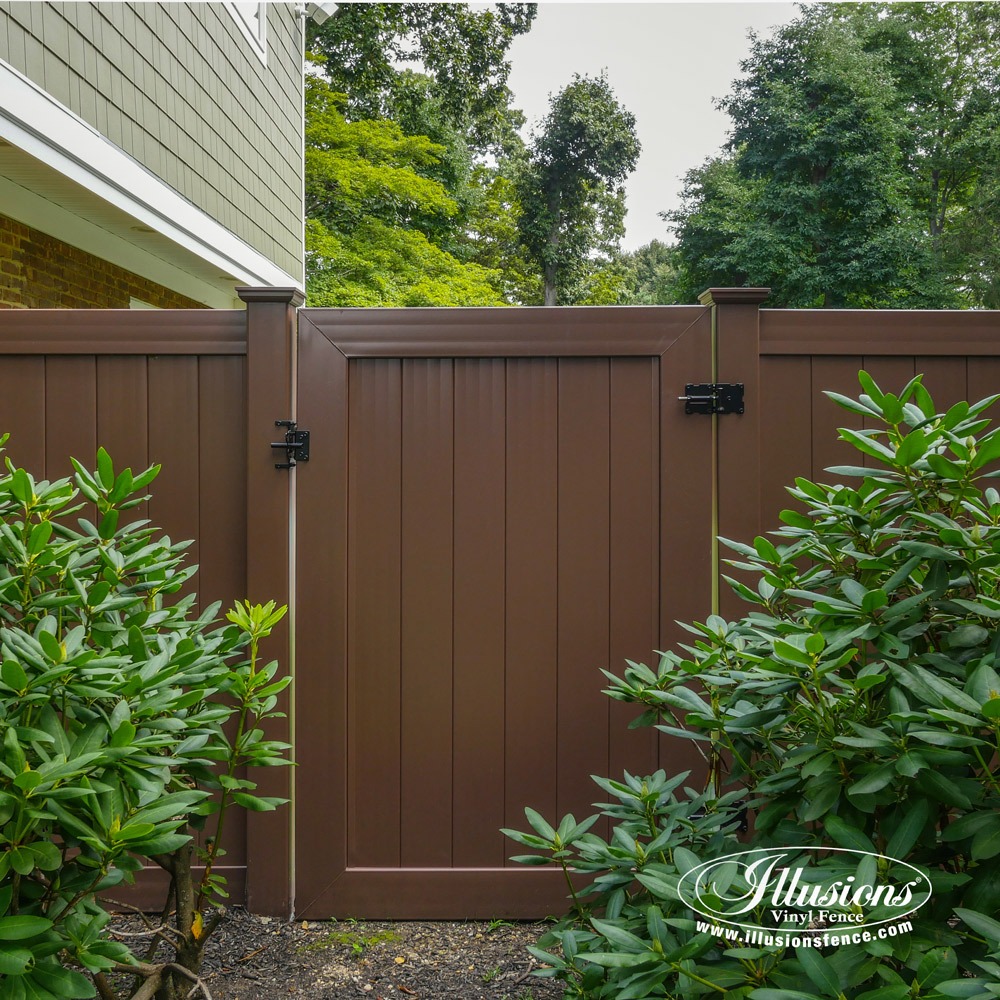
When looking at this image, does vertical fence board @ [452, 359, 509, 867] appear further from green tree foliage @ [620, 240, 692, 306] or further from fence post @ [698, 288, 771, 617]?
green tree foliage @ [620, 240, 692, 306]

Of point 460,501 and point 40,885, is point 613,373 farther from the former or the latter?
point 40,885

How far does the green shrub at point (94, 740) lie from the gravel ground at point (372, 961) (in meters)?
0.35

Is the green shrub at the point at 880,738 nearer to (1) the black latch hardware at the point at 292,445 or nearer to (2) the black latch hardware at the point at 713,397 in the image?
(2) the black latch hardware at the point at 713,397

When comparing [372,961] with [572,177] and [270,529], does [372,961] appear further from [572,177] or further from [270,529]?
[572,177]

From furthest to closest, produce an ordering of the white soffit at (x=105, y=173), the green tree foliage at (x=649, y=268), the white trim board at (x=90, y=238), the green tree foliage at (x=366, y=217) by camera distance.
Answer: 1. the green tree foliage at (x=649, y=268)
2. the green tree foliage at (x=366, y=217)
3. the white trim board at (x=90, y=238)
4. the white soffit at (x=105, y=173)

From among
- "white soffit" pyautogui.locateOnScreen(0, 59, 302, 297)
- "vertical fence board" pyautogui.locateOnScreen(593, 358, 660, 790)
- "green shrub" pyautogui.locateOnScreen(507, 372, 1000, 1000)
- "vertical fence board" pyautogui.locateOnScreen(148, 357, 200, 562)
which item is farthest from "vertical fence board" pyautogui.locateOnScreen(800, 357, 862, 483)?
"white soffit" pyautogui.locateOnScreen(0, 59, 302, 297)

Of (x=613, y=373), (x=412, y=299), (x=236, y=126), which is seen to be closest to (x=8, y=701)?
(x=613, y=373)

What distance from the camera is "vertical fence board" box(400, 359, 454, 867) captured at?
2.35 meters

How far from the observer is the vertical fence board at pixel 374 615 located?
2344mm

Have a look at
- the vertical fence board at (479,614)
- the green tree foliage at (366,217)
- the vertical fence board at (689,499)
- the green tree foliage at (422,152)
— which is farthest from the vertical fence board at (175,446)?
the green tree foliage at (422,152)

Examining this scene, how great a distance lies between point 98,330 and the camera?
2.33 metres

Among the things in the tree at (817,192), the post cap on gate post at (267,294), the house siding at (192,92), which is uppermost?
the tree at (817,192)

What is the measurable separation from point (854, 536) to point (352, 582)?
1.46m

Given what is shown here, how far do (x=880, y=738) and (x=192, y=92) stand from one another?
5385 millimetres
